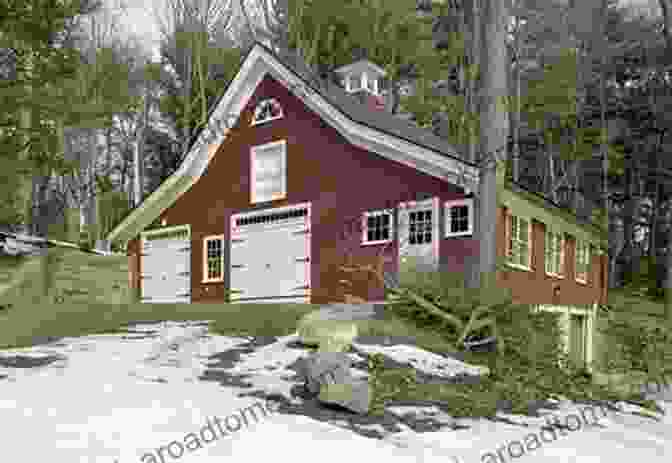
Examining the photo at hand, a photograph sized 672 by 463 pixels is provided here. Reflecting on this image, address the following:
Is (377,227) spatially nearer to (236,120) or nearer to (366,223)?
(366,223)

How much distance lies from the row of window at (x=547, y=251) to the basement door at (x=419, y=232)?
183 cm

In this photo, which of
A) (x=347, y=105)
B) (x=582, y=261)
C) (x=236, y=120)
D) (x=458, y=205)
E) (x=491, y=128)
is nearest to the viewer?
(x=491, y=128)

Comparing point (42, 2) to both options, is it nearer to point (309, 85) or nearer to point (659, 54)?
point (309, 85)

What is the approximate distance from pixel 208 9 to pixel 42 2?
1373cm

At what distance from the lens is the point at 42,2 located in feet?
51.3

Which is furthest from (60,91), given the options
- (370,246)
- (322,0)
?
(322,0)

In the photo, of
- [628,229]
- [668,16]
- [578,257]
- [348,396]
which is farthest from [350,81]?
[628,229]

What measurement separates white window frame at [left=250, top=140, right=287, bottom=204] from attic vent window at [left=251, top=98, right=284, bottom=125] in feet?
2.23

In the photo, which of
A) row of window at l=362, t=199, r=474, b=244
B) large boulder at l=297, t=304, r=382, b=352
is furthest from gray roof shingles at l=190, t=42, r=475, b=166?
large boulder at l=297, t=304, r=382, b=352

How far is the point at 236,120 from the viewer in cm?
1756

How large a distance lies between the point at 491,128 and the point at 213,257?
9432mm

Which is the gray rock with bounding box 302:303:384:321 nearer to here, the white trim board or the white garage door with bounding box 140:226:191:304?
the white trim board

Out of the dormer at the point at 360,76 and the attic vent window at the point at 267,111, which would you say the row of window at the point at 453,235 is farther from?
the dormer at the point at 360,76

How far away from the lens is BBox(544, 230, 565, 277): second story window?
16.7 m
